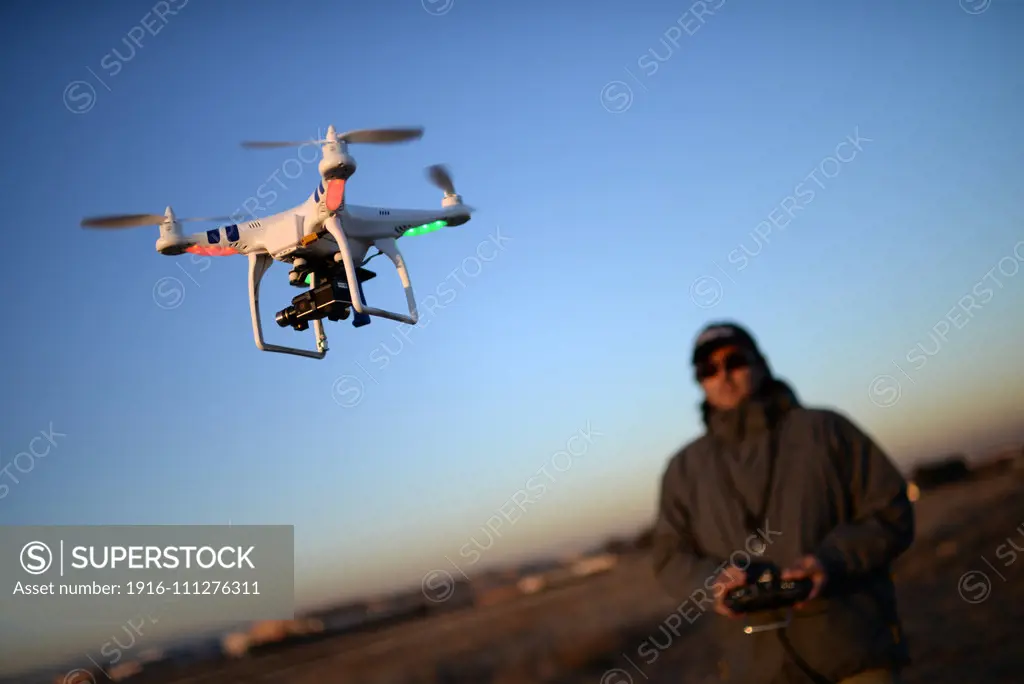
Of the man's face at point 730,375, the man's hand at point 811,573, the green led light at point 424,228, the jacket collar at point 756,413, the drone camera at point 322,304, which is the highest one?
the green led light at point 424,228

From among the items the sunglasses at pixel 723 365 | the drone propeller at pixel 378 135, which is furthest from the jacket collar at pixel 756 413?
the drone propeller at pixel 378 135

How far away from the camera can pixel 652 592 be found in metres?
17.1

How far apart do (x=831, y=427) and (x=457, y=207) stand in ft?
48.2

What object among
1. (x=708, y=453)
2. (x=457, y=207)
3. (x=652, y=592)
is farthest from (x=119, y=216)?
(x=708, y=453)

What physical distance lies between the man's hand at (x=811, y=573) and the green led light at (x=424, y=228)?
14752mm

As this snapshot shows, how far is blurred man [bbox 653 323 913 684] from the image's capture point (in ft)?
11.4

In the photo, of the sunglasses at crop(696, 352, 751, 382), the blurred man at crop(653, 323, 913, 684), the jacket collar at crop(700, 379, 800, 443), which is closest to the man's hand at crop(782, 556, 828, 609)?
the blurred man at crop(653, 323, 913, 684)

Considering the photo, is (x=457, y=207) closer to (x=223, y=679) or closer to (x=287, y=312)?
(x=287, y=312)

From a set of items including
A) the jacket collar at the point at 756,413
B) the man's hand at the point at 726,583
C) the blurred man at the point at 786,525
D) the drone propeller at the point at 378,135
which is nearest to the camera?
the man's hand at the point at 726,583

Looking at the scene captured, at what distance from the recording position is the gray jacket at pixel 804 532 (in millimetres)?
3490

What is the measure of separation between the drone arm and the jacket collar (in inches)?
491

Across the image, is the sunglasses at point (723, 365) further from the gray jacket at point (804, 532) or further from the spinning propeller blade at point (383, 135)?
the spinning propeller blade at point (383, 135)

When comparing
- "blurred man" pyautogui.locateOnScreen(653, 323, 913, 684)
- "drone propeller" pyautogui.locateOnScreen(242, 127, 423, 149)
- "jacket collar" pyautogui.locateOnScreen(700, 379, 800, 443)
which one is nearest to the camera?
"blurred man" pyautogui.locateOnScreen(653, 323, 913, 684)

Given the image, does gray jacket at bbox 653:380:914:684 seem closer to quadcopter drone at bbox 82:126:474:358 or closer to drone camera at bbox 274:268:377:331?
quadcopter drone at bbox 82:126:474:358
